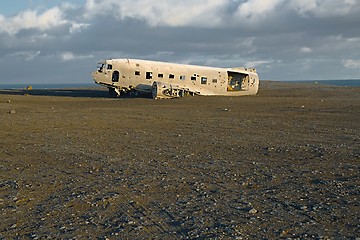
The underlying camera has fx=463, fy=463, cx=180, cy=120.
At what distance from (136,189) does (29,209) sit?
1967 mm

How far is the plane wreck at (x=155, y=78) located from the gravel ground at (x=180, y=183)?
2025 centimetres

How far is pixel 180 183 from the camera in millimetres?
8930

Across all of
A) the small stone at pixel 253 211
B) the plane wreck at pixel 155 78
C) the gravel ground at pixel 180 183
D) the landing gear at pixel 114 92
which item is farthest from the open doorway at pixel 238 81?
the small stone at pixel 253 211

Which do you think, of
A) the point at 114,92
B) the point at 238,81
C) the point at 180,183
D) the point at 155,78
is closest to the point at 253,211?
the point at 180,183

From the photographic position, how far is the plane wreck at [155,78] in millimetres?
36969

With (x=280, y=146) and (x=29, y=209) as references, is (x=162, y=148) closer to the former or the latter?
(x=280, y=146)

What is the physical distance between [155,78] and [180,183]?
28.7 m

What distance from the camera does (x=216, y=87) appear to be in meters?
39.3

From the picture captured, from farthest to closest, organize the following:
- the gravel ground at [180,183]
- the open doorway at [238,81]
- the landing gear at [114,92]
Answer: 1. the open doorway at [238,81]
2. the landing gear at [114,92]
3. the gravel ground at [180,183]

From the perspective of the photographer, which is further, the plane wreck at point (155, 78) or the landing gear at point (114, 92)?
the landing gear at point (114, 92)

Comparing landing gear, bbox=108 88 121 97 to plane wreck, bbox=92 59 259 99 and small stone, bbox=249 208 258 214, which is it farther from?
small stone, bbox=249 208 258 214

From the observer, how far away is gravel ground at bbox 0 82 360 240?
256 inches

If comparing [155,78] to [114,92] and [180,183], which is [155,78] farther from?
[180,183]

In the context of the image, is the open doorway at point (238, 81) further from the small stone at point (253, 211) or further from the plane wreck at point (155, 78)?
the small stone at point (253, 211)
